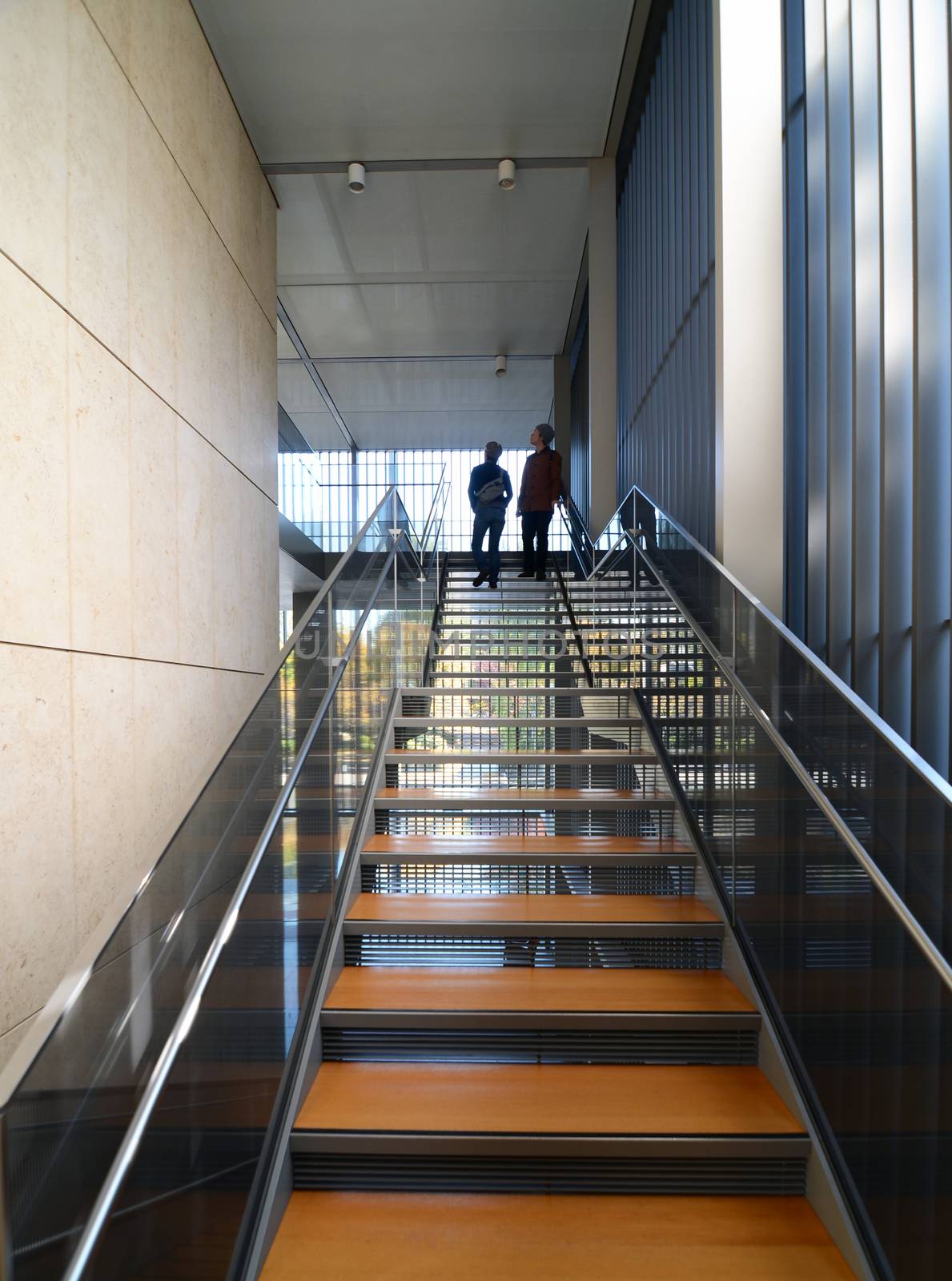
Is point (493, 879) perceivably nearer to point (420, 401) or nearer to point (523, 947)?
point (523, 947)

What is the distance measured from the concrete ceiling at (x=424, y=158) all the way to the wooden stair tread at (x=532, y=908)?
6000mm

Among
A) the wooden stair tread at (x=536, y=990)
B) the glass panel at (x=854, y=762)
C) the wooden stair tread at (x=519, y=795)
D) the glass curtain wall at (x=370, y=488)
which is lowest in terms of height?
the wooden stair tread at (x=536, y=990)

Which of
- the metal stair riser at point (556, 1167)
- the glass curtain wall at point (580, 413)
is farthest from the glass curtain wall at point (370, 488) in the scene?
the metal stair riser at point (556, 1167)

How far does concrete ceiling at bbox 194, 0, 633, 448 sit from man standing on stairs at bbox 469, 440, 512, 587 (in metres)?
2.58

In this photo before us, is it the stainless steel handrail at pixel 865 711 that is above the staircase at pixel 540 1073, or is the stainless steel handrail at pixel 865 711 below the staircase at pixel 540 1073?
above

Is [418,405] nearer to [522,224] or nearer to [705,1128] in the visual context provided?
[522,224]

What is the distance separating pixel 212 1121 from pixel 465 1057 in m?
1.11

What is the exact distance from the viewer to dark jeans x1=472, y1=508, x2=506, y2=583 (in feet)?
29.5

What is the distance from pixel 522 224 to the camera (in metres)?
9.70

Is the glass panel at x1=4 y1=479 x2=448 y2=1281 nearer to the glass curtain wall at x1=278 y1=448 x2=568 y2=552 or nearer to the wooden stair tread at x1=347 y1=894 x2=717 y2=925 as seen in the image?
the wooden stair tread at x1=347 y1=894 x2=717 y2=925

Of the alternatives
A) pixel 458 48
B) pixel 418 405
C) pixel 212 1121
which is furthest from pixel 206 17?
pixel 418 405

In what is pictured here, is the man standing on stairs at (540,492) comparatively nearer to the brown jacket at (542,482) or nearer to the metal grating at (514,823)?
the brown jacket at (542,482)

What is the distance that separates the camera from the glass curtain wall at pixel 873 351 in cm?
296

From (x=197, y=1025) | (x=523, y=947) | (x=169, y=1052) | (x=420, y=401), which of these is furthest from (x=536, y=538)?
(x=169, y=1052)
